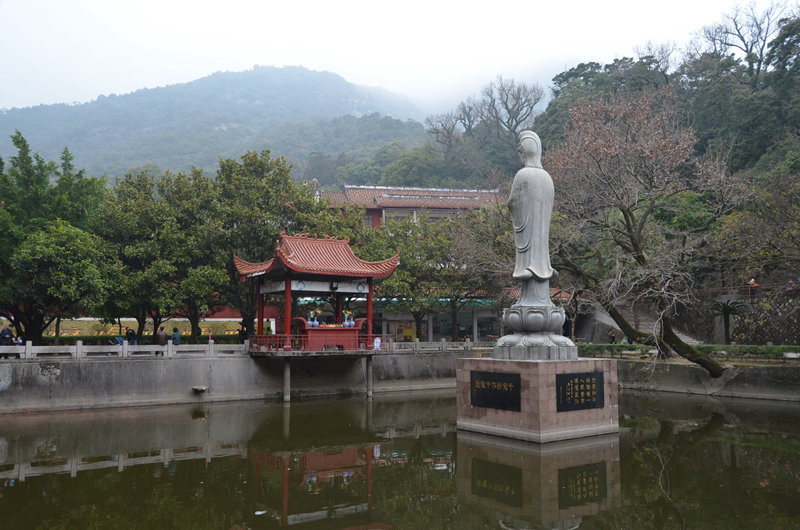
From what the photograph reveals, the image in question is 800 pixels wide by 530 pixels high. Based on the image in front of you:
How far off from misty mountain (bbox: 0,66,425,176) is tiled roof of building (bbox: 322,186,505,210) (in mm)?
38514

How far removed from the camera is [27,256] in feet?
59.2

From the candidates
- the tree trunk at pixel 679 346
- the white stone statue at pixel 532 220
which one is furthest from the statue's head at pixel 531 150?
the tree trunk at pixel 679 346

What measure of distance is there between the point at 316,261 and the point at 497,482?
12673 mm

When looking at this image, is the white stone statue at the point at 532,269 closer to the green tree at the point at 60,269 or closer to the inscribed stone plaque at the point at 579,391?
the inscribed stone plaque at the point at 579,391

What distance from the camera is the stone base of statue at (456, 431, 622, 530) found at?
7574 millimetres

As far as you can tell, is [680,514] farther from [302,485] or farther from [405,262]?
[405,262]

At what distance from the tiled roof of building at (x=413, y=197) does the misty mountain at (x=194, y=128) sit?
126 ft


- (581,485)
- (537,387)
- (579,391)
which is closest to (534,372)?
(537,387)

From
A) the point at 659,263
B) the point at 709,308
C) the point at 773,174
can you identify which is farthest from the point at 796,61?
the point at 659,263

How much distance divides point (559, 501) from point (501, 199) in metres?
21.0

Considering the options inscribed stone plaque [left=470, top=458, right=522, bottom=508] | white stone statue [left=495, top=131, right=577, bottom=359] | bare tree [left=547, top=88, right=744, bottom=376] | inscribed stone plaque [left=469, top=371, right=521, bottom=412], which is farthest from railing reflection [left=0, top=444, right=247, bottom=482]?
bare tree [left=547, top=88, right=744, bottom=376]

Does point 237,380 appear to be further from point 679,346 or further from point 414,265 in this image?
point 679,346

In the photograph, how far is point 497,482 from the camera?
8.94 m

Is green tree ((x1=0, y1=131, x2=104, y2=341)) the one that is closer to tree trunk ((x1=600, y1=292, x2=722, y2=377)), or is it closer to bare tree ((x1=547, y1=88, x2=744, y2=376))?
bare tree ((x1=547, y1=88, x2=744, y2=376))
